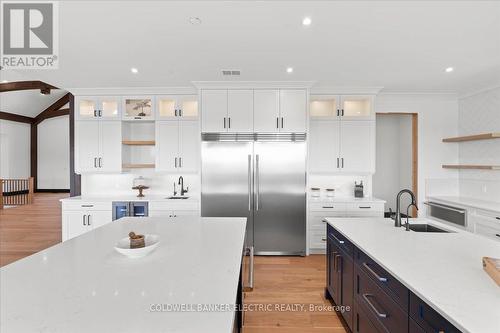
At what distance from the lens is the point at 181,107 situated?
413 centimetres

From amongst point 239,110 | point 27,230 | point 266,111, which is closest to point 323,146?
point 266,111

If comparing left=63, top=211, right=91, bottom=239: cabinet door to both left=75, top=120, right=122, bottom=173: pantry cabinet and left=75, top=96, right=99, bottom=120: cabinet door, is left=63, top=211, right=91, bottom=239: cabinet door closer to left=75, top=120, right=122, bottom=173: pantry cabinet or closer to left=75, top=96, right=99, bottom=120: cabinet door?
left=75, top=120, right=122, bottom=173: pantry cabinet

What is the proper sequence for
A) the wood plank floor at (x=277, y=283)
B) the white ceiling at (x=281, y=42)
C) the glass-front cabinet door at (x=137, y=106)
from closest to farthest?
the white ceiling at (x=281, y=42)
the wood plank floor at (x=277, y=283)
the glass-front cabinet door at (x=137, y=106)

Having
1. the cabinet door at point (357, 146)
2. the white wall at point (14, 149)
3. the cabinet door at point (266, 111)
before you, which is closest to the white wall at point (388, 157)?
the cabinet door at point (357, 146)

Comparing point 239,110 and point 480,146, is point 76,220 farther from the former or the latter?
point 480,146

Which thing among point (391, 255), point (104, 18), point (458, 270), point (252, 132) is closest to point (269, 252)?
point (252, 132)

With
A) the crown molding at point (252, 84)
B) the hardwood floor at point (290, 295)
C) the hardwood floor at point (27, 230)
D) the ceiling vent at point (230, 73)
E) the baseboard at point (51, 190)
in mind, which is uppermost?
the ceiling vent at point (230, 73)

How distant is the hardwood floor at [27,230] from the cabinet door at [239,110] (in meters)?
3.82

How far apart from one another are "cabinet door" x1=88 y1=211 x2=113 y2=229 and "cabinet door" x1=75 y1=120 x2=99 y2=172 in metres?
0.76

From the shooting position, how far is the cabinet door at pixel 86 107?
4164 mm

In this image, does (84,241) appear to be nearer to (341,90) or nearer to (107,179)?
(107,179)

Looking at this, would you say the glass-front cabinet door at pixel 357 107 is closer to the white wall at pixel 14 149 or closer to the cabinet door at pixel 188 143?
the cabinet door at pixel 188 143

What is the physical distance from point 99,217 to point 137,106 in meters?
1.91

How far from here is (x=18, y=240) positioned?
457 cm
